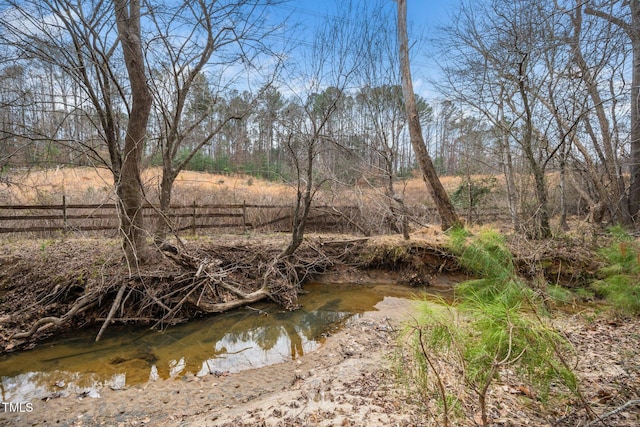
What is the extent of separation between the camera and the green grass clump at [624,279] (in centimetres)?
459

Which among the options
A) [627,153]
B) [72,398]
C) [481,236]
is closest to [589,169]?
[627,153]

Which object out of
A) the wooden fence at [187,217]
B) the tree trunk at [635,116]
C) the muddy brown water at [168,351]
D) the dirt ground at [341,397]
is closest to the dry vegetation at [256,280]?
the dirt ground at [341,397]

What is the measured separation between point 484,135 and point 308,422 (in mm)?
10923

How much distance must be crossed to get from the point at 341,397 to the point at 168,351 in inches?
128

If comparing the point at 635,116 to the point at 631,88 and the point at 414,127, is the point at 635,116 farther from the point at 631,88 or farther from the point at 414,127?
the point at 414,127

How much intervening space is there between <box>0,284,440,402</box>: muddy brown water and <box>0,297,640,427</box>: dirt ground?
13.8 inches

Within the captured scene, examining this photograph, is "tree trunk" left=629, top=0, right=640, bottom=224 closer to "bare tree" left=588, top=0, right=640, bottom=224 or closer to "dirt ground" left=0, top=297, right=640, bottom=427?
"bare tree" left=588, top=0, right=640, bottom=224

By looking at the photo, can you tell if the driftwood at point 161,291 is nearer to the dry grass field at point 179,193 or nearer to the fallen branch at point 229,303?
the fallen branch at point 229,303

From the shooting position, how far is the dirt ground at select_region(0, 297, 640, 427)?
2.30 m

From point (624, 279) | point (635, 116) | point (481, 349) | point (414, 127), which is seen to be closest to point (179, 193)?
point (414, 127)

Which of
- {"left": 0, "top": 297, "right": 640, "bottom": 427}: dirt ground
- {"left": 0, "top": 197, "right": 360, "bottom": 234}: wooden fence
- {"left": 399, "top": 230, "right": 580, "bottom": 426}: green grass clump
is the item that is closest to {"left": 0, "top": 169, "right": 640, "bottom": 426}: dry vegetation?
{"left": 0, "top": 297, "right": 640, "bottom": 427}: dirt ground

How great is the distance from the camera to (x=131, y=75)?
5848 millimetres

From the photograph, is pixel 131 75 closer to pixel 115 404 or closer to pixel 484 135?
pixel 115 404

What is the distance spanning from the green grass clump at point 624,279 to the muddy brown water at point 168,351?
13.3ft
